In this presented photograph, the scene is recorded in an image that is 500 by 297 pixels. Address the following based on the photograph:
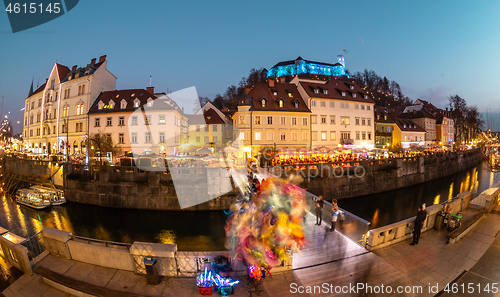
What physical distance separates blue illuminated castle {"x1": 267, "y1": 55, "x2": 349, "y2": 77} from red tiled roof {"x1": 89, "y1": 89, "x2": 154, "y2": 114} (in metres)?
83.0

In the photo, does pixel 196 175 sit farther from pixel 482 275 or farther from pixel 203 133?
pixel 203 133

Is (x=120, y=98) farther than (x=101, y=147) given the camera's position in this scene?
Yes

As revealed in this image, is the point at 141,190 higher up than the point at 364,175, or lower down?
lower down

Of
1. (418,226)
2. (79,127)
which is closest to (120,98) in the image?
(79,127)

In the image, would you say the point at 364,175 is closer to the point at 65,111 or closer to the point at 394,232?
the point at 394,232

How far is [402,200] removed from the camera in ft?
86.4

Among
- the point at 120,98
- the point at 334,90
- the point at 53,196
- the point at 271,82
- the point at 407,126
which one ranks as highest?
the point at 271,82

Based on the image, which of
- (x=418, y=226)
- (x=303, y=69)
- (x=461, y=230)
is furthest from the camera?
(x=303, y=69)

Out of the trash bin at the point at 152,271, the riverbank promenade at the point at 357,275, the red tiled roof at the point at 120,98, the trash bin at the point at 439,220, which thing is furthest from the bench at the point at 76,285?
the red tiled roof at the point at 120,98

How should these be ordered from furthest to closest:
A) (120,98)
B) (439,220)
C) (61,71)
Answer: (61,71) < (120,98) < (439,220)

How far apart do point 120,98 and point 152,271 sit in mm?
43978

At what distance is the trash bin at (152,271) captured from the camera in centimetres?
604

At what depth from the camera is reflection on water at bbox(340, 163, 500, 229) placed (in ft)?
70.1

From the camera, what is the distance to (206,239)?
1705 centimetres
